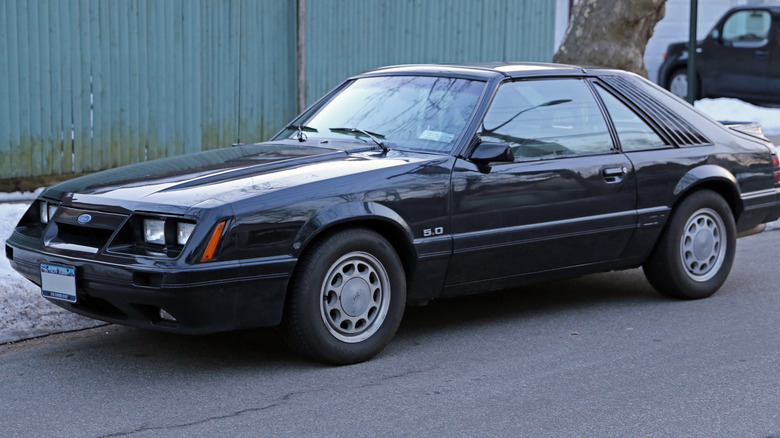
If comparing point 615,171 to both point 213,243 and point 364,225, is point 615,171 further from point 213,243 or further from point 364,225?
point 213,243

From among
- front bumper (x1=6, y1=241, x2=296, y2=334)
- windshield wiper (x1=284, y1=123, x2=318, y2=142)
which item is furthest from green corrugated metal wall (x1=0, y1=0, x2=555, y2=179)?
front bumper (x1=6, y1=241, x2=296, y2=334)

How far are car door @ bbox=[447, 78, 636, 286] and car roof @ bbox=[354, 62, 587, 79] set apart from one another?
67 mm

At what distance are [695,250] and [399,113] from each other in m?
2.18

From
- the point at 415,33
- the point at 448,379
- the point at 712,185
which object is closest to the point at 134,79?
the point at 415,33

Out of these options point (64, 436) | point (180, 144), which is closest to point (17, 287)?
point (64, 436)

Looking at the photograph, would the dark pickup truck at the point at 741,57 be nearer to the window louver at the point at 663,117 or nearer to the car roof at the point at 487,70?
the window louver at the point at 663,117

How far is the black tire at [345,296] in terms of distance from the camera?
16.5ft

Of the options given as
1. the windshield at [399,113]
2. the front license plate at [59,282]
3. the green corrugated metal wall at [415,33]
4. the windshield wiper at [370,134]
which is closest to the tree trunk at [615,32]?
the green corrugated metal wall at [415,33]

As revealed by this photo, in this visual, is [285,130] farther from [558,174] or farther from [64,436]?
[64,436]

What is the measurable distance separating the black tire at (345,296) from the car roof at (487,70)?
1.34m

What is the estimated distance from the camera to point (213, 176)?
5.24 metres

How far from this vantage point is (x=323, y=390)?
4.87 metres

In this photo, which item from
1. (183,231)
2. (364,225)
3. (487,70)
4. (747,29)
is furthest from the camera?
(747,29)

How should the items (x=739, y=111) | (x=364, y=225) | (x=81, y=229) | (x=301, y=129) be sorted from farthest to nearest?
1. (x=739, y=111)
2. (x=301, y=129)
3. (x=364, y=225)
4. (x=81, y=229)
